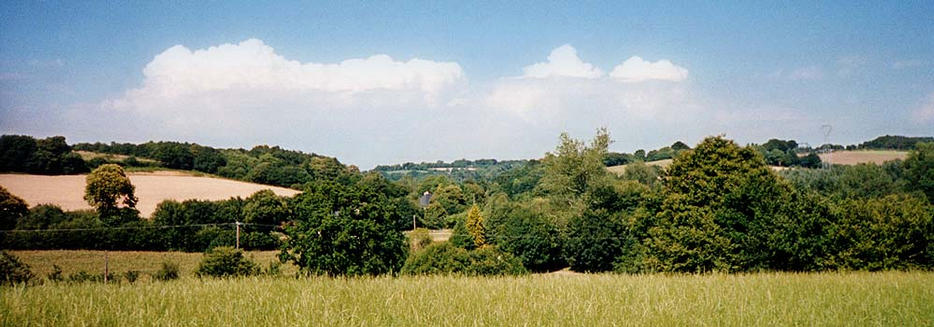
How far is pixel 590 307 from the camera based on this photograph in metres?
6.85

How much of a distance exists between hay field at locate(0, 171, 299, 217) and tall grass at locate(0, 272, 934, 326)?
3613cm

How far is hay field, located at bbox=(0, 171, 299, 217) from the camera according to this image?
39.0 m

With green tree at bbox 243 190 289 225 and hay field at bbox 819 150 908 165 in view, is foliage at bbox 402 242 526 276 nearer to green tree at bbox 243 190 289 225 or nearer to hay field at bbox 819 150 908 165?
green tree at bbox 243 190 289 225

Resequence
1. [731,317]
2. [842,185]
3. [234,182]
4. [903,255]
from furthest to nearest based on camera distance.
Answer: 1. [234,182]
2. [842,185]
3. [903,255]
4. [731,317]

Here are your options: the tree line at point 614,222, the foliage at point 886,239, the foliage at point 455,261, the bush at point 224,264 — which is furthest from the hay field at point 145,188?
the foliage at point 886,239

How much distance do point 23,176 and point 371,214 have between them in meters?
24.7

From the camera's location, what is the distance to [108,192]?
48656 millimetres

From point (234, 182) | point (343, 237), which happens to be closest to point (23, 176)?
point (343, 237)

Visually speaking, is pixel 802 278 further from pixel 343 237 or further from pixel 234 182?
pixel 234 182

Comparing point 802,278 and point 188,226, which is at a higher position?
point 802,278

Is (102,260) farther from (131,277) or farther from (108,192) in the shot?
(131,277)

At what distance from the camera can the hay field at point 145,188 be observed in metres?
39.0

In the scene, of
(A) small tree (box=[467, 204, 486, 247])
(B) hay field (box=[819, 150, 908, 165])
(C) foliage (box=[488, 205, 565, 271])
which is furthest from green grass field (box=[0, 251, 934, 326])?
(B) hay field (box=[819, 150, 908, 165])

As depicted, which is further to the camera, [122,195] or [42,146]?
[122,195]
